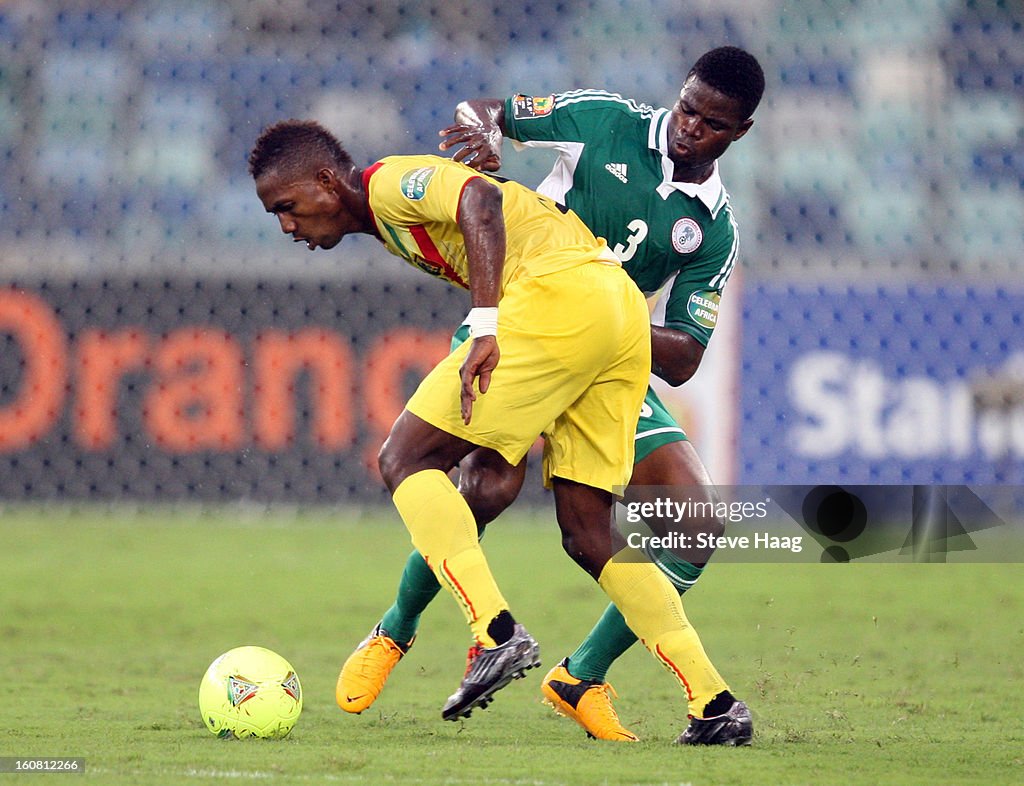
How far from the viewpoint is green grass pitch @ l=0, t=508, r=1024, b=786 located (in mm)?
3516

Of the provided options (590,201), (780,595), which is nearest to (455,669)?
(590,201)

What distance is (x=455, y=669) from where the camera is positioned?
5.52m

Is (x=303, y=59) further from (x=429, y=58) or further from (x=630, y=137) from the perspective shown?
(x=630, y=137)

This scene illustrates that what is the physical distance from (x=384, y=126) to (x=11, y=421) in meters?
2.84

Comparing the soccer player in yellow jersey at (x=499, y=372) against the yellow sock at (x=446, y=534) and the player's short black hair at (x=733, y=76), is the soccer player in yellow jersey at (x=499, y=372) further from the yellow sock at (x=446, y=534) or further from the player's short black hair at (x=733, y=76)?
the player's short black hair at (x=733, y=76)

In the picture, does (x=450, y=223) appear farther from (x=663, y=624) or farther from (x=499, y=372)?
(x=663, y=624)

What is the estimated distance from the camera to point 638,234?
459cm

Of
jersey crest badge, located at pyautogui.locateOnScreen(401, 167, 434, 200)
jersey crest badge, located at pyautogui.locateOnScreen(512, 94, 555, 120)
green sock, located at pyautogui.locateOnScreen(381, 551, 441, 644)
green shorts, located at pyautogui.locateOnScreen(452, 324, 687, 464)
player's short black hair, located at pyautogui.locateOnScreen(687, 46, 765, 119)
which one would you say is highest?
player's short black hair, located at pyautogui.locateOnScreen(687, 46, 765, 119)

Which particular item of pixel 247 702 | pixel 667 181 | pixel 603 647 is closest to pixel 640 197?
pixel 667 181


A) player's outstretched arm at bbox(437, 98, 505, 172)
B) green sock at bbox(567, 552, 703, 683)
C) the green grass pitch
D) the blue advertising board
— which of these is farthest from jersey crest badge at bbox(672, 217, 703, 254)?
the blue advertising board

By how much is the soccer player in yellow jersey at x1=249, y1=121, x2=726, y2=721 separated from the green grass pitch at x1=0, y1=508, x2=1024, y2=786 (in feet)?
1.17

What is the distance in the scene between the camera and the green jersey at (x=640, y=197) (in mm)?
4586

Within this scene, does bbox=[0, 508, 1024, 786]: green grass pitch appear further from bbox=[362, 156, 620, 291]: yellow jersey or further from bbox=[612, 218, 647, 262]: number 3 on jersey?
bbox=[612, 218, 647, 262]: number 3 on jersey

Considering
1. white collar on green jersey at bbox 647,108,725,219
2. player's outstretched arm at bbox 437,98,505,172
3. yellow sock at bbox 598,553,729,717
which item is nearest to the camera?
yellow sock at bbox 598,553,729,717
